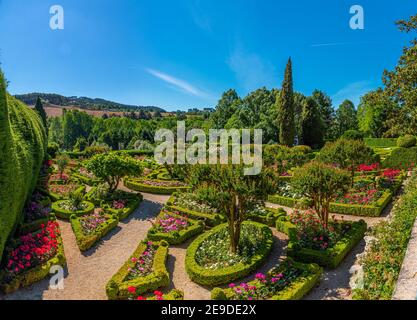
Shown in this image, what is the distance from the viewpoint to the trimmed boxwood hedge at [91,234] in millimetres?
11992

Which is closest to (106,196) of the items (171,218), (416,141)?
(171,218)

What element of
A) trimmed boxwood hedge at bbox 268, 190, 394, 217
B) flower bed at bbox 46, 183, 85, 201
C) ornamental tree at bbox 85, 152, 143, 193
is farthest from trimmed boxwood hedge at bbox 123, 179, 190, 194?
trimmed boxwood hedge at bbox 268, 190, 394, 217

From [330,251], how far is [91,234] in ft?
30.4

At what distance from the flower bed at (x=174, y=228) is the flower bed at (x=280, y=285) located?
4.21m

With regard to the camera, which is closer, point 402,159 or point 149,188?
point 149,188

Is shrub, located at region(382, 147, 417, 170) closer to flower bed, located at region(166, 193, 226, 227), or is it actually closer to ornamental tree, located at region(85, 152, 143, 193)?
flower bed, located at region(166, 193, 226, 227)

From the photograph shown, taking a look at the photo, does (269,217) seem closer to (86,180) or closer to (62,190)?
(62,190)

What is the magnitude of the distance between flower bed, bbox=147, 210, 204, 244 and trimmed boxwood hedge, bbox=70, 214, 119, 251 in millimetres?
2034

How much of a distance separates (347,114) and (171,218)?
187ft

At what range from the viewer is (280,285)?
8.88 m

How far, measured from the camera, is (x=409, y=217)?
10.6 meters

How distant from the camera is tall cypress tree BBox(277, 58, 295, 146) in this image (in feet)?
125

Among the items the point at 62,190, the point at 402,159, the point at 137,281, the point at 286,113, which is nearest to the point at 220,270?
the point at 137,281
